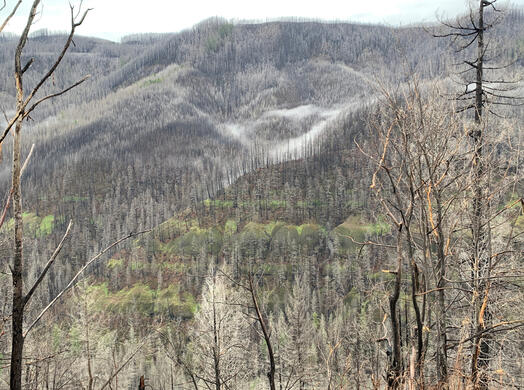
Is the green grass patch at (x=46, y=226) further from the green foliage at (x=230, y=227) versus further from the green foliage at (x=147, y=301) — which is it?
the green foliage at (x=230, y=227)

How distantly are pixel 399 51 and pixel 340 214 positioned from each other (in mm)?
120929

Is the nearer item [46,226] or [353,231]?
[353,231]

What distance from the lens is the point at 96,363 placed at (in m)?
17.4

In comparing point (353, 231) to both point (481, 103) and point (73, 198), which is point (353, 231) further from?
point (73, 198)

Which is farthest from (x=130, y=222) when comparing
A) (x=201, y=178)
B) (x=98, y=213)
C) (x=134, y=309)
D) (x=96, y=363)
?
(x=96, y=363)

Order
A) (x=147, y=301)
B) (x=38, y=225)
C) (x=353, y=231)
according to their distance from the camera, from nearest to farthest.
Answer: (x=147, y=301) → (x=353, y=231) → (x=38, y=225)

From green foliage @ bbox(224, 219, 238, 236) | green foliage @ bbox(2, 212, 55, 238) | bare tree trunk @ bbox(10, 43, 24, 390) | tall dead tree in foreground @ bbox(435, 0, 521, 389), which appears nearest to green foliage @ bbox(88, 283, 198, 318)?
green foliage @ bbox(224, 219, 238, 236)

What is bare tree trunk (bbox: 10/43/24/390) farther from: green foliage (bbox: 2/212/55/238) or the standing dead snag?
Result: green foliage (bbox: 2/212/55/238)

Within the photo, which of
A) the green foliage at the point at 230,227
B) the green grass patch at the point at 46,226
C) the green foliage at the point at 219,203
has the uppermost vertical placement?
the green foliage at the point at 219,203

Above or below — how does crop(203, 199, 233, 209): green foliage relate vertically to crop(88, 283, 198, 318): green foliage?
above

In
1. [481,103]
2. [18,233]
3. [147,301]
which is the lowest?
[147,301]

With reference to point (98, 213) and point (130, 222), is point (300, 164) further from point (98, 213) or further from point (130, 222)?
point (98, 213)

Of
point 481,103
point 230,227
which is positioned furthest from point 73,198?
point 481,103

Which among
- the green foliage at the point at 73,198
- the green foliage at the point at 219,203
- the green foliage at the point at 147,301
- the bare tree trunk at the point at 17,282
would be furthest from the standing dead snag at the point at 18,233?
the green foliage at the point at 73,198
